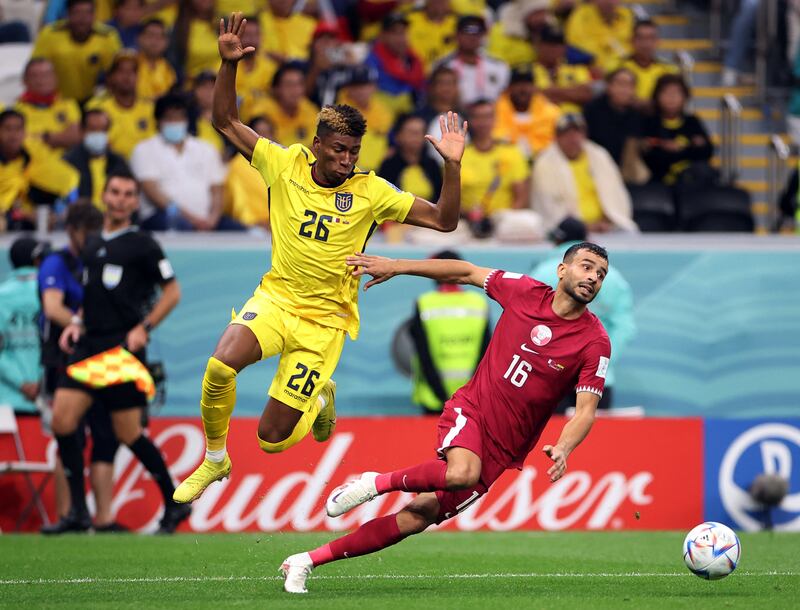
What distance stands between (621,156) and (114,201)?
6894mm

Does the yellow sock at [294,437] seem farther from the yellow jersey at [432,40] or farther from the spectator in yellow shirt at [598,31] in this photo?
the spectator in yellow shirt at [598,31]

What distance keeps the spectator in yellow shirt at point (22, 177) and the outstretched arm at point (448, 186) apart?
6.97m

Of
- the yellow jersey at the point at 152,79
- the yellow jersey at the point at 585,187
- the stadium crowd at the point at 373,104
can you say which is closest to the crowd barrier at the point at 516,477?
the stadium crowd at the point at 373,104

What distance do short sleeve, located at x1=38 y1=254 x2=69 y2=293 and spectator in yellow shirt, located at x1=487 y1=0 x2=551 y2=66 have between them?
7528mm

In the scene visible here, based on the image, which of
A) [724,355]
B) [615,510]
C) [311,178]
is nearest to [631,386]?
[724,355]

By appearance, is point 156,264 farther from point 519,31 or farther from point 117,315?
point 519,31

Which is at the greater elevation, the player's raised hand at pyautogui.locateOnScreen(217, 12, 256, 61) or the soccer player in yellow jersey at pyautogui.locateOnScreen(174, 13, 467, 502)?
the player's raised hand at pyautogui.locateOnScreen(217, 12, 256, 61)

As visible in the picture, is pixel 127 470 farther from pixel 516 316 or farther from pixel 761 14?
pixel 761 14

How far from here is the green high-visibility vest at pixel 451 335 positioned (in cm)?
1395

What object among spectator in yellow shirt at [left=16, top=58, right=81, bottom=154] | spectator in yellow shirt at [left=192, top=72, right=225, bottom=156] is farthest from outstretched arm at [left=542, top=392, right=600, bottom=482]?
spectator in yellow shirt at [left=16, top=58, right=81, bottom=154]

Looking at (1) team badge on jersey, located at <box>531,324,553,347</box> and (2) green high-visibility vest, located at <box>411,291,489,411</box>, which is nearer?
(1) team badge on jersey, located at <box>531,324,553,347</box>

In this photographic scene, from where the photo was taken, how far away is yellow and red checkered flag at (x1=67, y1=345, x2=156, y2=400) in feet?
39.8

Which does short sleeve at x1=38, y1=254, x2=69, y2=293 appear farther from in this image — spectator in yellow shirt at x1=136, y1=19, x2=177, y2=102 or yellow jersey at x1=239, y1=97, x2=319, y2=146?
spectator in yellow shirt at x1=136, y1=19, x2=177, y2=102

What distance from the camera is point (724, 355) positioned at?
1569cm
